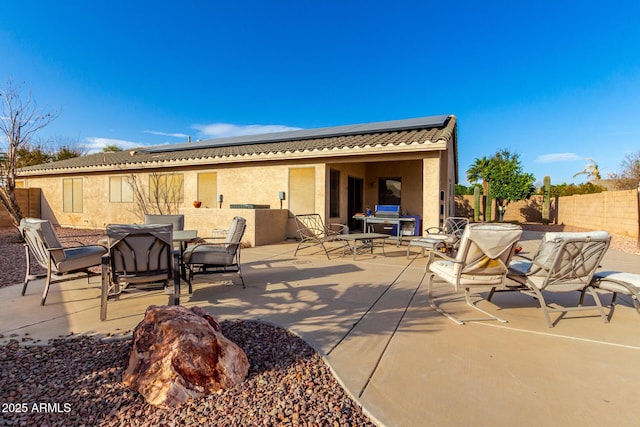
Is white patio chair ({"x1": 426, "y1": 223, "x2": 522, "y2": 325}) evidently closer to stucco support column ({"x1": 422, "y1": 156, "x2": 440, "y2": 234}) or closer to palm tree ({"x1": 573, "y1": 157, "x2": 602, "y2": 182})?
stucco support column ({"x1": 422, "y1": 156, "x2": 440, "y2": 234})

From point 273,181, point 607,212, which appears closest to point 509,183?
point 607,212

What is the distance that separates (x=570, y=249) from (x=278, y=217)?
26.0 feet

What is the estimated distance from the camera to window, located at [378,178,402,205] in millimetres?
13094

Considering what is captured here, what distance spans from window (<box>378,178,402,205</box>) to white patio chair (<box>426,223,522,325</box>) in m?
9.53

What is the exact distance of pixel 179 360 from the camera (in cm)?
217

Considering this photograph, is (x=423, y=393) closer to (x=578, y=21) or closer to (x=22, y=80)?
(x=22, y=80)

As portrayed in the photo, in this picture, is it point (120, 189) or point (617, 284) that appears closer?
point (617, 284)

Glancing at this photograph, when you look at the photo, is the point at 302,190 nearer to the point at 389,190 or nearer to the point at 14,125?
the point at 389,190

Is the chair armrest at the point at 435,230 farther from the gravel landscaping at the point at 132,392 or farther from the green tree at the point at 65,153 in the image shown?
the green tree at the point at 65,153

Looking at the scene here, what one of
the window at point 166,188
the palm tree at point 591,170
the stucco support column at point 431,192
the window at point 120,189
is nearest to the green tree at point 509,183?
the stucco support column at point 431,192

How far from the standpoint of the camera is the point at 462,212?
23.0 meters

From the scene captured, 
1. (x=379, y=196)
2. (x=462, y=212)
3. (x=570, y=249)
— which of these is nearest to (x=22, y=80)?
(x=379, y=196)

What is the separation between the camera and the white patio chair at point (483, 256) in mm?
3510

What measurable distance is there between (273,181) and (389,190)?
5101 mm
